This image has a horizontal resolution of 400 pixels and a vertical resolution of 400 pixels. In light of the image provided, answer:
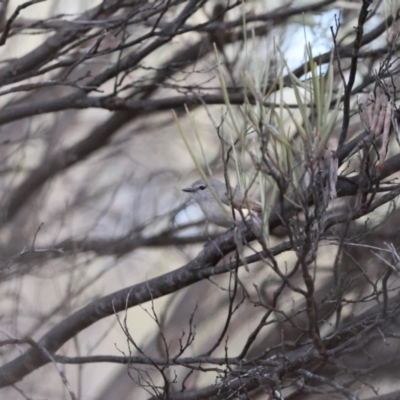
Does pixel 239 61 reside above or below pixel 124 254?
above

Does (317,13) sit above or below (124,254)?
above

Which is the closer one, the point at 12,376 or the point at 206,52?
the point at 12,376

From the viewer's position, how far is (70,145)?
325cm

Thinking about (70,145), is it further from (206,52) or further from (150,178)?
(206,52)

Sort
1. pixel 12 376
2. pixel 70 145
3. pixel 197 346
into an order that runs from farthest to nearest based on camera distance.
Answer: pixel 70 145 < pixel 197 346 < pixel 12 376

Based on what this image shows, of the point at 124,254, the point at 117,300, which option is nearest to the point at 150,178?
the point at 124,254

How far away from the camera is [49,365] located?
2.68 m

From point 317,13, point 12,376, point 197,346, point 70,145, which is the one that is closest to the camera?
point 12,376

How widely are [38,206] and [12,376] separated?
3.16 ft

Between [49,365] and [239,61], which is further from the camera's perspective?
[239,61]

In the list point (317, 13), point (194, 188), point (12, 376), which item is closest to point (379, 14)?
point (317, 13)

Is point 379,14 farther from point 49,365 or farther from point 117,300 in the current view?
point 49,365

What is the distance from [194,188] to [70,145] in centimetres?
100

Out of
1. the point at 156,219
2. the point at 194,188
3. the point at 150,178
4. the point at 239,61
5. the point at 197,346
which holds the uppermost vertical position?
the point at 239,61
